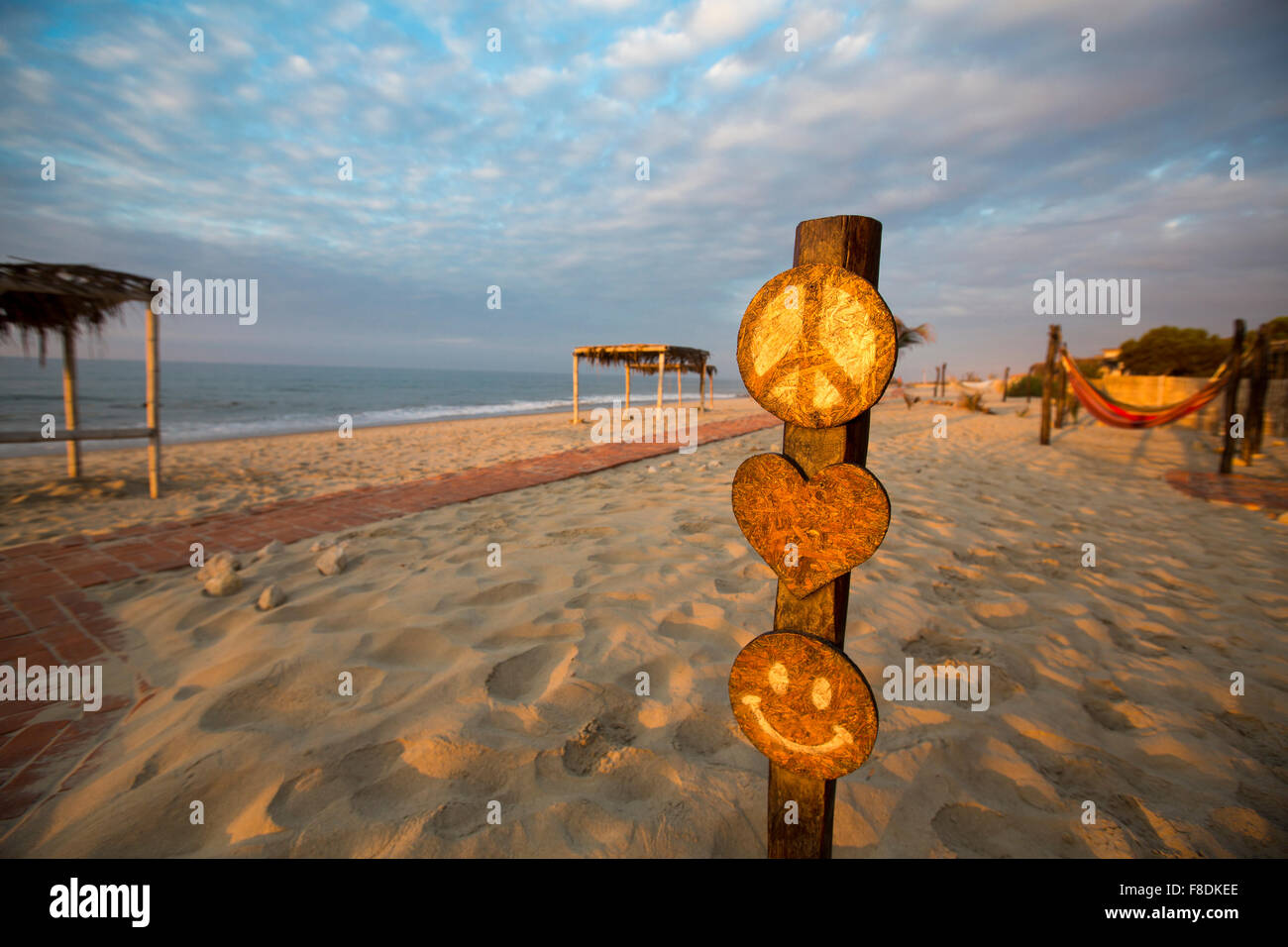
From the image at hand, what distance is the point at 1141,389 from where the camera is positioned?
42.5ft

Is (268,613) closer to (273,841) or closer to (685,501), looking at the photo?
(273,841)

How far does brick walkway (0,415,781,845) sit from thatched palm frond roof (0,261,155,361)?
8.85 feet

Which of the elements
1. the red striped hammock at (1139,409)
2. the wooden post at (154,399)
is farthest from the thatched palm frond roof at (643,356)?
the wooden post at (154,399)

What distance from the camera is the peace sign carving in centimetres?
98

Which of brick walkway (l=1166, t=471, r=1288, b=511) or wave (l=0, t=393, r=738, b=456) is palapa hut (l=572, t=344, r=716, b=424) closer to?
wave (l=0, t=393, r=738, b=456)

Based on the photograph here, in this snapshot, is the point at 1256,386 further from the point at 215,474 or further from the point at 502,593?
the point at 215,474

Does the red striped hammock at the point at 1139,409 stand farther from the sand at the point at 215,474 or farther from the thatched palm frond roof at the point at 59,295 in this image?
the thatched palm frond roof at the point at 59,295

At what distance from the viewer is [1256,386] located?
6.74m

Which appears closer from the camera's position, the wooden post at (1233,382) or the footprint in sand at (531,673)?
the footprint in sand at (531,673)

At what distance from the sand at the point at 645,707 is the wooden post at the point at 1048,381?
6724 millimetres

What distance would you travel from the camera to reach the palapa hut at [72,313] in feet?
15.8

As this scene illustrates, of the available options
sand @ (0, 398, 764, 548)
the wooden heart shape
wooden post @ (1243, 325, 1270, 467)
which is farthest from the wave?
wooden post @ (1243, 325, 1270, 467)

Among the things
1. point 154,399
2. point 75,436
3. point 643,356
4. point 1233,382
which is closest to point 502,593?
point 154,399

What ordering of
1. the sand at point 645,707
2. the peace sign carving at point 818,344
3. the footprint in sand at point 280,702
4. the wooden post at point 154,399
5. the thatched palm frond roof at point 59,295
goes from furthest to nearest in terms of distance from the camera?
1. the wooden post at point 154,399
2. the thatched palm frond roof at point 59,295
3. the footprint in sand at point 280,702
4. the sand at point 645,707
5. the peace sign carving at point 818,344
